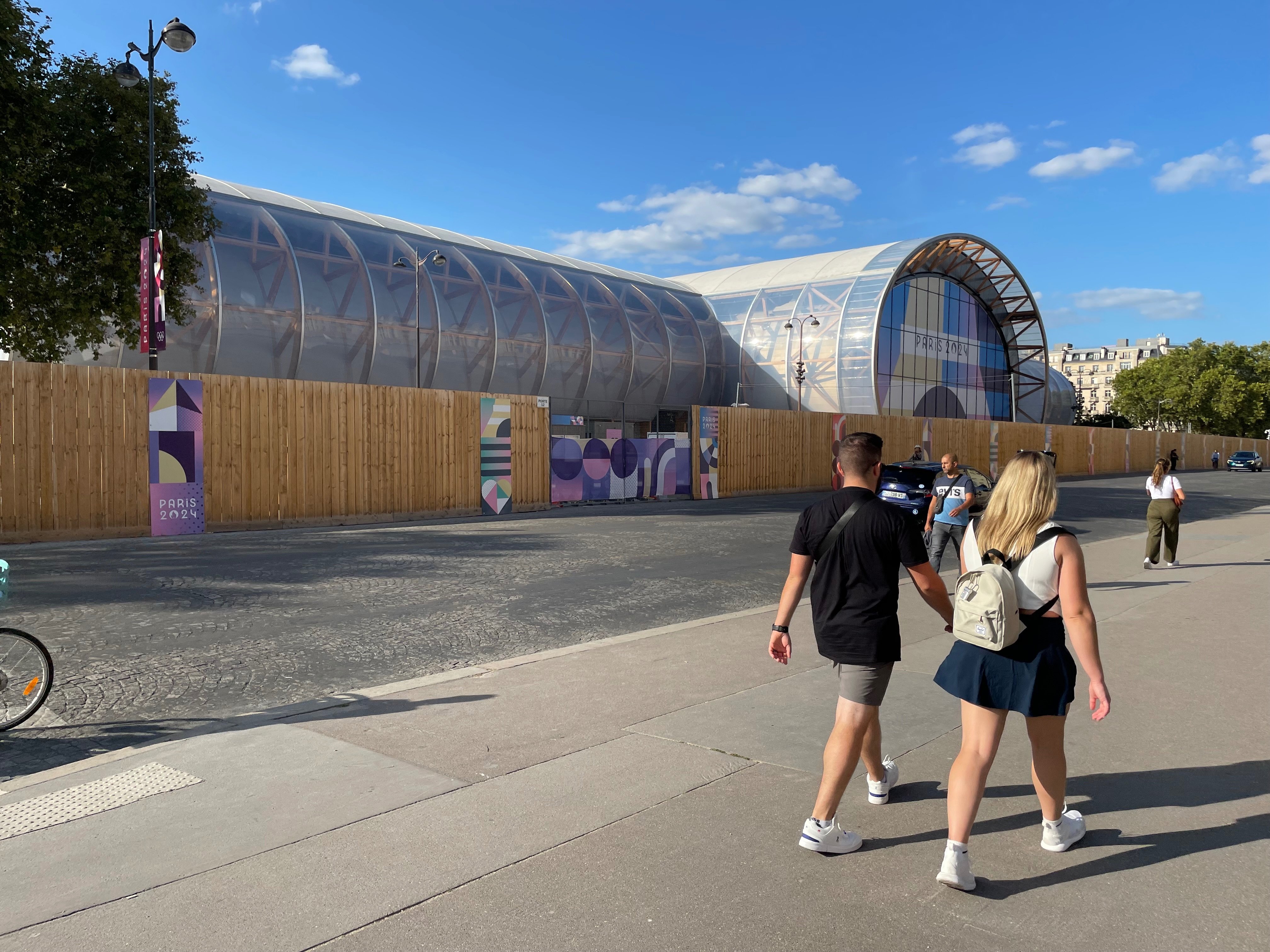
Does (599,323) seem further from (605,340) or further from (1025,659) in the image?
(1025,659)

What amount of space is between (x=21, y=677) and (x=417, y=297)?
27284mm

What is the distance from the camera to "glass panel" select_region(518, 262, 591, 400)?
37469 millimetres

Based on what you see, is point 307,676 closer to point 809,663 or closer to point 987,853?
point 809,663

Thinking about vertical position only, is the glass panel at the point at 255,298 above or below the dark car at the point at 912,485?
above

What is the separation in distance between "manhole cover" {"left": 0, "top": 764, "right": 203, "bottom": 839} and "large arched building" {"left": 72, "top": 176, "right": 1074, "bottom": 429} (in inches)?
903

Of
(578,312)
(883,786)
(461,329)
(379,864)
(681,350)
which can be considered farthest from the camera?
(681,350)

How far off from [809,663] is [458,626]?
3.27m

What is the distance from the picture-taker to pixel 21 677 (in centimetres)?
535

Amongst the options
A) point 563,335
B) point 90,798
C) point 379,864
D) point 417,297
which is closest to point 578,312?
point 563,335

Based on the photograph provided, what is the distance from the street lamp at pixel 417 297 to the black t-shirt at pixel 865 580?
88.9 ft

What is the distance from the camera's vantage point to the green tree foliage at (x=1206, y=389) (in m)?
94.8

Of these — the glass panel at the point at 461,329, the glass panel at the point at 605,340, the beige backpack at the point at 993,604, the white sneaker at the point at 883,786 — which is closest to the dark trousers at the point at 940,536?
the white sneaker at the point at 883,786

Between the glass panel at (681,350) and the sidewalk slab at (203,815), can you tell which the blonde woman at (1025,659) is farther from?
the glass panel at (681,350)

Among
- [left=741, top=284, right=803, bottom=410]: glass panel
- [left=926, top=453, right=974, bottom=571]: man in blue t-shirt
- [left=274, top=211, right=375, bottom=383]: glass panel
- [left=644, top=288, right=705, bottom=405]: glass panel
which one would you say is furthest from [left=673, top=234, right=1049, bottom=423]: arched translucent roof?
[left=926, top=453, right=974, bottom=571]: man in blue t-shirt
